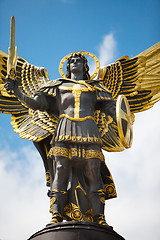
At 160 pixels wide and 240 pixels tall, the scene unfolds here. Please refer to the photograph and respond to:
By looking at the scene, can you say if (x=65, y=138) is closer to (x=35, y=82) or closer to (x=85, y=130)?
(x=85, y=130)

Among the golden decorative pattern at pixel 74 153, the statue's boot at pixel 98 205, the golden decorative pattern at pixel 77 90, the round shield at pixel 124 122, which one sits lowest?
the statue's boot at pixel 98 205

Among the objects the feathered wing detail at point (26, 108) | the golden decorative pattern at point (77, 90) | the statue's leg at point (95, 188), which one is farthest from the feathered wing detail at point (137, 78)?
the statue's leg at point (95, 188)

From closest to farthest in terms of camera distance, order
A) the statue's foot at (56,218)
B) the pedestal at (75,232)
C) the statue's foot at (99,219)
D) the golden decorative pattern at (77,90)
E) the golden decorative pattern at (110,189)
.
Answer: the pedestal at (75,232) → the statue's foot at (56,218) → the statue's foot at (99,219) → the golden decorative pattern at (77,90) → the golden decorative pattern at (110,189)

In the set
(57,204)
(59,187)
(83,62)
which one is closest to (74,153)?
(59,187)

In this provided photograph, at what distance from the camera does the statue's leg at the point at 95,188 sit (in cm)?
824

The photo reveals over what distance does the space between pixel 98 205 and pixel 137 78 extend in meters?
3.53

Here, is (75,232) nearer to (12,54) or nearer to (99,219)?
(99,219)

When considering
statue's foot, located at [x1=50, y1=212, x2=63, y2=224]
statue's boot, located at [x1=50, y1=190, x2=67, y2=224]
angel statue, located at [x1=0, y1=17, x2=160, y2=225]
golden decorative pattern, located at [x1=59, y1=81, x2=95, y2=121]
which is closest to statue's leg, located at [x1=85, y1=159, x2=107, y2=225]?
angel statue, located at [x1=0, y1=17, x2=160, y2=225]

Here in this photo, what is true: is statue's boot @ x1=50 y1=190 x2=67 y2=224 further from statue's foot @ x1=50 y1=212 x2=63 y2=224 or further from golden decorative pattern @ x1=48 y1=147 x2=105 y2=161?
golden decorative pattern @ x1=48 y1=147 x2=105 y2=161

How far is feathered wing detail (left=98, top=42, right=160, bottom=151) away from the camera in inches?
408

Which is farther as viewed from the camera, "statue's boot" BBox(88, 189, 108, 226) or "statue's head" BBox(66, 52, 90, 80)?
"statue's head" BBox(66, 52, 90, 80)

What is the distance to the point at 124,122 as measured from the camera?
28.1 feet

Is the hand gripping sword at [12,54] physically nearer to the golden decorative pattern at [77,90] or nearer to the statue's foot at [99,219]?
the golden decorative pattern at [77,90]

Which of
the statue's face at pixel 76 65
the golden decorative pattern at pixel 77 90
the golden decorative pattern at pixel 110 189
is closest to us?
the golden decorative pattern at pixel 77 90
